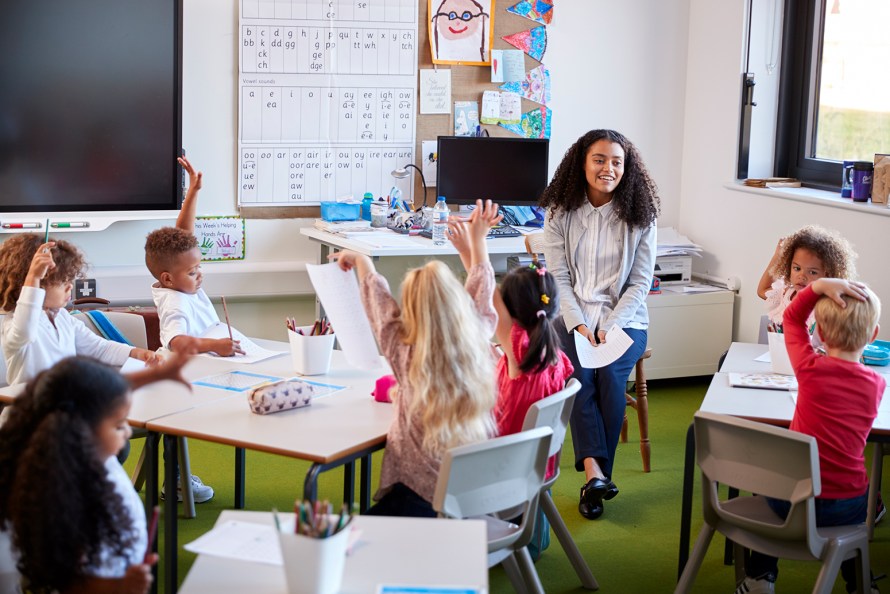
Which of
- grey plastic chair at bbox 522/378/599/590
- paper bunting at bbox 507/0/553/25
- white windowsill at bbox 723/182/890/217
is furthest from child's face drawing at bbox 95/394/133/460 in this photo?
paper bunting at bbox 507/0/553/25

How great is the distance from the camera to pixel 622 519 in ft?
12.0

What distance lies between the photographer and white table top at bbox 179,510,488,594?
1.71m

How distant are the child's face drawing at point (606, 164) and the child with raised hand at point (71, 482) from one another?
229 centimetres

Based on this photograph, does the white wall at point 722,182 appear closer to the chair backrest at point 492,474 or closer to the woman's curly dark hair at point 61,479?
the chair backrest at point 492,474

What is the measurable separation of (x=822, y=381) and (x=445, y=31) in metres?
3.04

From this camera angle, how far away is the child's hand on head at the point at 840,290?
263 cm

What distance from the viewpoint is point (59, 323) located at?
2957 mm

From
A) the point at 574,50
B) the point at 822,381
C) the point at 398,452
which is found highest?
the point at 574,50

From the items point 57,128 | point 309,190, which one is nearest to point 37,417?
point 57,128

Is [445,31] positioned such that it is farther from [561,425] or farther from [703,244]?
[561,425]

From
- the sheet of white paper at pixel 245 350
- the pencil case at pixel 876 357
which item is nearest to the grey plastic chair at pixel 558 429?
the sheet of white paper at pixel 245 350

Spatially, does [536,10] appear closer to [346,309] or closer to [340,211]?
[340,211]

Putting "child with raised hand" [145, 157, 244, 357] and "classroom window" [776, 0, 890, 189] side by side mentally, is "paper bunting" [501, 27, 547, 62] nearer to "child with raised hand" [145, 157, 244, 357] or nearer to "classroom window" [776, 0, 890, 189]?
"classroom window" [776, 0, 890, 189]

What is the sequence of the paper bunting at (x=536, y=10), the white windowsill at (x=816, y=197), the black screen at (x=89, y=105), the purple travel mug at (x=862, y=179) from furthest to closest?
the paper bunting at (x=536, y=10)
the purple travel mug at (x=862, y=179)
the white windowsill at (x=816, y=197)
the black screen at (x=89, y=105)
